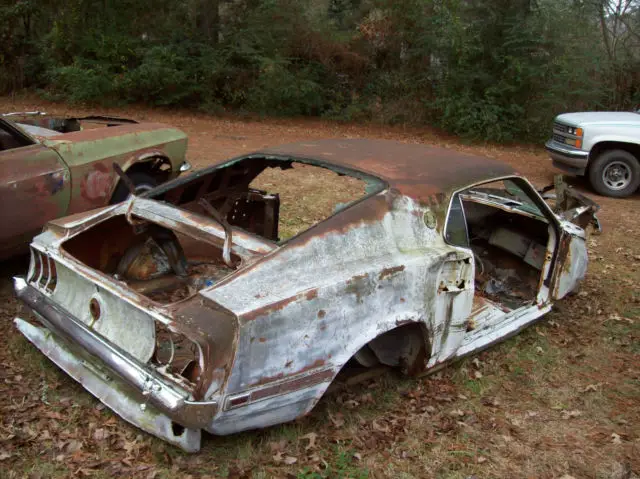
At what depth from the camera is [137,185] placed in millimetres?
5980

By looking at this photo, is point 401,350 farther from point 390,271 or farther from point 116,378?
point 116,378

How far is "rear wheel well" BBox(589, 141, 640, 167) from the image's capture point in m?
9.66

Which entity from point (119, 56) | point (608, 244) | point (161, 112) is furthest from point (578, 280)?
point (119, 56)

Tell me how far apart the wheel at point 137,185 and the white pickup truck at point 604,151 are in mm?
6777

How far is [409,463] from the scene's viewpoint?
10.6ft

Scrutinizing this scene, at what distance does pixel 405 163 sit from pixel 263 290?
4.84 feet

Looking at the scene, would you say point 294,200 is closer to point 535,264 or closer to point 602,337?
point 535,264

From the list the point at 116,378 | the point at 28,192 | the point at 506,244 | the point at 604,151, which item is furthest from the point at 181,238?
the point at 604,151

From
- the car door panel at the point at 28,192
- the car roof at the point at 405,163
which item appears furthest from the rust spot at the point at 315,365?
the car door panel at the point at 28,192

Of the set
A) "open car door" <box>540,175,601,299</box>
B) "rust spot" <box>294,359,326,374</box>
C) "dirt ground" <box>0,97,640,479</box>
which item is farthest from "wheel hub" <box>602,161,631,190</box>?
"rust spot" <box>294,359,326,374</box>

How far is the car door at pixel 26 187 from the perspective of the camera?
4613 mm

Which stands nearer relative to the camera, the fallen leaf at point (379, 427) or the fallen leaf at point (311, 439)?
the fallen leaf at point (311, 439)

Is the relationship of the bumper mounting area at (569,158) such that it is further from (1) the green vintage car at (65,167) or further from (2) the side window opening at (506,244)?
(1) the green vintage car at (65,167)

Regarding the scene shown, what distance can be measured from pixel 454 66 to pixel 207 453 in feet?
44.3
